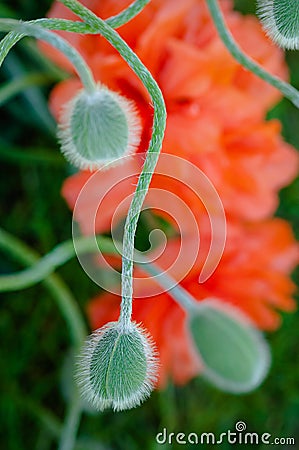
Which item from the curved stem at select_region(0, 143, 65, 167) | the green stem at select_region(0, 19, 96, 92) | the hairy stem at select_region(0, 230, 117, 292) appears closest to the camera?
the green stem at select_region(0, 19, 96, 92)

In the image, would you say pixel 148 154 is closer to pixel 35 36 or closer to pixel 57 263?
pixel 35 36

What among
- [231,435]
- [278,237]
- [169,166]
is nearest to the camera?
[169,166]

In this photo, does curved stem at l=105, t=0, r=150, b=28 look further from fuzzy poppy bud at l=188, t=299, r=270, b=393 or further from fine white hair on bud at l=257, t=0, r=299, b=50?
fuzzy poppy bud at l=188, t=299, r=270, b=393

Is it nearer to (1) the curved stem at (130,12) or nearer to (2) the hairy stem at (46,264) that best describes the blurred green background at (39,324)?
(2) the hairy stem at (46,264)

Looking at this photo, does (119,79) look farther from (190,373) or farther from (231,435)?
(231,435)

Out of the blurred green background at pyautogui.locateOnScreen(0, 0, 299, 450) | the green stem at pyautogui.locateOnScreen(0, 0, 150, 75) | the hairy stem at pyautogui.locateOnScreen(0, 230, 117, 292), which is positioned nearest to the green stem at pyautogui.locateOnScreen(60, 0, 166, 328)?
the green stem at pyautogui.locateOnScreen(0, 0, 150, 75)

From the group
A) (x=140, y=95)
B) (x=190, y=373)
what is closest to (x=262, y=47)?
(x=140, y=95)

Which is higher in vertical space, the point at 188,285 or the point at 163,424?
the point at 188,285

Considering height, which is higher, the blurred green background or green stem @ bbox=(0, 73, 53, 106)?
green stem @ bbox=(0, 73, 53, 106)
